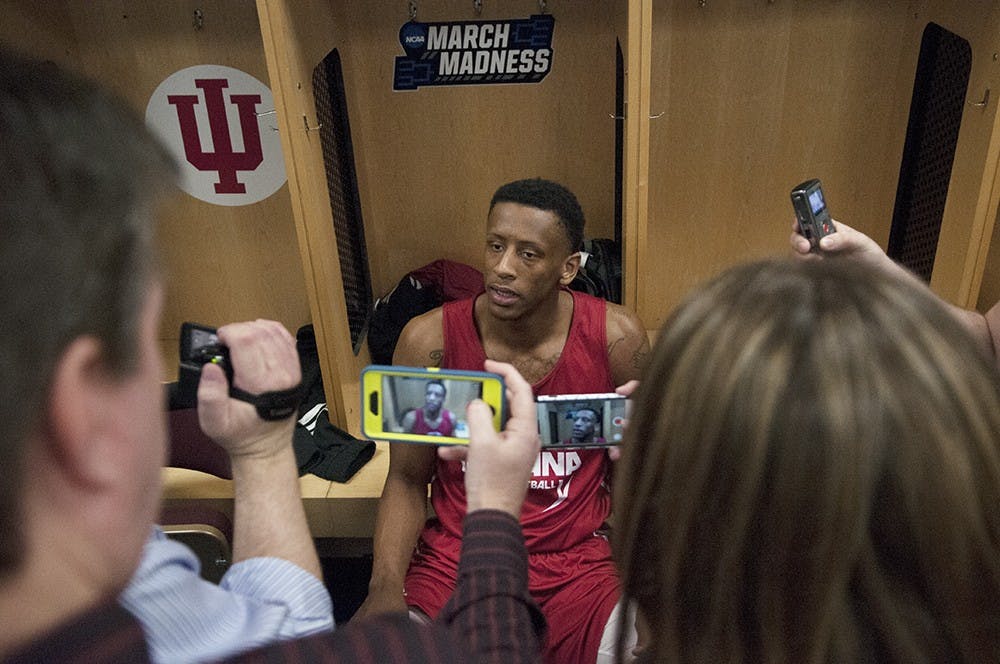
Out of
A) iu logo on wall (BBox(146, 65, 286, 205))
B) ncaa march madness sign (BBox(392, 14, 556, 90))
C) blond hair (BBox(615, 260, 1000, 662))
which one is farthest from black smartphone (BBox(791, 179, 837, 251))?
iu logo on wall (BBox(146, 65, 286, 205))

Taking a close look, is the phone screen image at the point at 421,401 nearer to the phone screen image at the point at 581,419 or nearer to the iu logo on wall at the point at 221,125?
the phone screen image at the point at 581,419

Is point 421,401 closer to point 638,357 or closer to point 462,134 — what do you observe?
point 638,357

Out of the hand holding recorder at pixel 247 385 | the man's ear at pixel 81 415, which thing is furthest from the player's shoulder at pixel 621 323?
the man's ear at pixel 81 415

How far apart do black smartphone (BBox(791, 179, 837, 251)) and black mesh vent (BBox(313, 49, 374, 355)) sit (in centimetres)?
115

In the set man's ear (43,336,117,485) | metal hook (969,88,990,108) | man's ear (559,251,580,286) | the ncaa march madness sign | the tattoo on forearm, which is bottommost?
the tattoo on forearm

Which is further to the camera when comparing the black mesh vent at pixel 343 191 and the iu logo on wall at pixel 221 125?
the iu logo on wall at pixel 221 125

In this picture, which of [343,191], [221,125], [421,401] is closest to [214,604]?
[421,401]

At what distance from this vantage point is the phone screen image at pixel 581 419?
1.31m

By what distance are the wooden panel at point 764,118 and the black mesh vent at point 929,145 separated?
30 mm

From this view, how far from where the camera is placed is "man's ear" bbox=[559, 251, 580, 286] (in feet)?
5.75

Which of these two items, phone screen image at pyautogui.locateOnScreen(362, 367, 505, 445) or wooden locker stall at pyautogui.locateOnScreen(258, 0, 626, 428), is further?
wooden locker stall at pyautogui.locateOnScreen(258, 0, 626, 428)

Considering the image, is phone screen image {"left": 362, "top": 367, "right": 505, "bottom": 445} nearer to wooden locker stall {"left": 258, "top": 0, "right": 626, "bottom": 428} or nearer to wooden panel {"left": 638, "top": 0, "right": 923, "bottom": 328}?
wooden locker stall {"left": 258, "top": 0, "right": 626, "bottom": 428}

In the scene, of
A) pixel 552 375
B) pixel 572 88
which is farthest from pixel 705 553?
pixel 572 88

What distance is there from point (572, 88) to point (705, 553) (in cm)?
184
